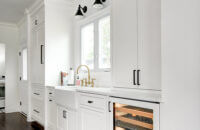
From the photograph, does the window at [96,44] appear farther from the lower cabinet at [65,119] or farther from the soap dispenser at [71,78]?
the lower cabinet at [65,119]

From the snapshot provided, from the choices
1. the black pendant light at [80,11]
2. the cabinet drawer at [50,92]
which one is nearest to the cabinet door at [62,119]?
the cabinet drawer at [50,92]

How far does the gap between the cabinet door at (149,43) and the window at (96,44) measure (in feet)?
4.38

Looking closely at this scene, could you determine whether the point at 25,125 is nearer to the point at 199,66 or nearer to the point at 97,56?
the point at 97,56

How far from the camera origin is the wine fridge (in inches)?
61.4

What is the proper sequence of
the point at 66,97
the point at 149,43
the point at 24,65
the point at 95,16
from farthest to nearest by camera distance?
the point at 24,65 < the point at 95,16 < the point at 66,97 < the point at 149,43

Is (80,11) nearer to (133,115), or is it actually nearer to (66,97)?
(66,97)

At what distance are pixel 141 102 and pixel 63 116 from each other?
5.79ft

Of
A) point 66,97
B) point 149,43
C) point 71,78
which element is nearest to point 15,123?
point 71,78

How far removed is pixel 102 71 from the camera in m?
3.28

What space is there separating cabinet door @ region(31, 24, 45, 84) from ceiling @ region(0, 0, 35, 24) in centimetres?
64

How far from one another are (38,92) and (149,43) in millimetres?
3253

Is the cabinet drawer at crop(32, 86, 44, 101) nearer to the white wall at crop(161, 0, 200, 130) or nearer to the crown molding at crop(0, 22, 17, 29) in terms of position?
the crown molding at crop(0, 22, 17, 29)

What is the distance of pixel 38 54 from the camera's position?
14.0ft

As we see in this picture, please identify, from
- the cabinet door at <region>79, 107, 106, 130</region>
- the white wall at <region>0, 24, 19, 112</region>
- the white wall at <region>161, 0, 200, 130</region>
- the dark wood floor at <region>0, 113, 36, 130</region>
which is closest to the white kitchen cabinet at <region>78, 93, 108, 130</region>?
the cabinet door at <region>79, 107, 106, 130</region>
